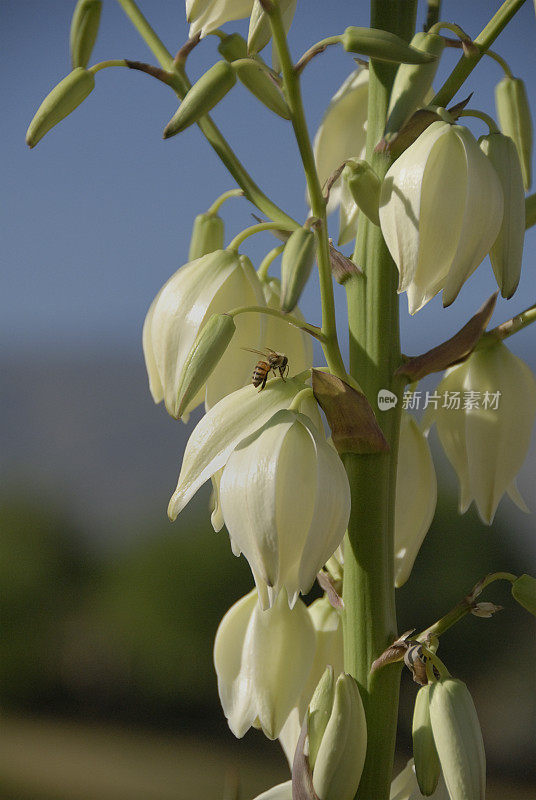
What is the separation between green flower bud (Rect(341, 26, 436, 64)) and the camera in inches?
9.2

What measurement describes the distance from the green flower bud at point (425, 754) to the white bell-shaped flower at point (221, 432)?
10 cm

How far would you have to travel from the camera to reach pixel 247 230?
29 centimetres

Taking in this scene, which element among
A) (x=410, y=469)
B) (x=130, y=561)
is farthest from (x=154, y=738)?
(x=410, y=469)

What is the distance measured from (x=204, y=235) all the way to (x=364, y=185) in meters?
0.08

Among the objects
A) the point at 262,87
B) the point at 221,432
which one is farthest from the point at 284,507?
the point at 262,87

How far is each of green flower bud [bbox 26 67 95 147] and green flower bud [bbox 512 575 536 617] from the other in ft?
0.71

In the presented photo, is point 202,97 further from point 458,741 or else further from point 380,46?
point 458,741

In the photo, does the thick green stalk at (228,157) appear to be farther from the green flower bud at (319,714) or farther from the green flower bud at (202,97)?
the green flower bud at (319,714)

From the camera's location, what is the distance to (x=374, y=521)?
11.1 inches

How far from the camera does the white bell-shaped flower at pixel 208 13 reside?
0.96 ft

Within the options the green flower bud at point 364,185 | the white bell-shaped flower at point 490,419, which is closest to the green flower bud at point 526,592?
the white bell-shaped flower at point 490,419

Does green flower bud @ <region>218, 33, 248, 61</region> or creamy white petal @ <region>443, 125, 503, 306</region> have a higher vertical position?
green flower bud @ <region>218, 33, 248, 61</region>

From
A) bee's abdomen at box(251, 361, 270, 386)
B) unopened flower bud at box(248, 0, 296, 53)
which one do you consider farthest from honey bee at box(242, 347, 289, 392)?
unopened flower bud at box(248, 0, 296, 53)

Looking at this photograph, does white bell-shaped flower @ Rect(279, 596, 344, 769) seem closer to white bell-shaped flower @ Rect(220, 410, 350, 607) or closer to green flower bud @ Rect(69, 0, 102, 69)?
white bell-shaped flower @ Rect(220, 410, 350, 607)
